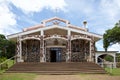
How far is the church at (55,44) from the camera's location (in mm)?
27062

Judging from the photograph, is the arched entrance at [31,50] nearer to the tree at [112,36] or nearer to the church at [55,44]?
the church at [55,44]

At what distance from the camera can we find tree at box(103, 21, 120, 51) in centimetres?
4837

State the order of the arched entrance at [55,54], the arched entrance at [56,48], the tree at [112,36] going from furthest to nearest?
1. the tree at [112,36]
2. the arched entrance at [55,54]
3. the arched entrance at [56,48]

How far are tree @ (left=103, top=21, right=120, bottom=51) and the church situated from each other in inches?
797

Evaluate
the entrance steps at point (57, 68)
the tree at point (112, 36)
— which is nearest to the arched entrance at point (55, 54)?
the entrance steps at point (57, 68)

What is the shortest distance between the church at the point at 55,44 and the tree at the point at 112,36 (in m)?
20.3

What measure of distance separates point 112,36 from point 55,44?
23060 millimetres

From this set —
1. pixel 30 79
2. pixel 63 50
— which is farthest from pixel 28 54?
pixel 30 79

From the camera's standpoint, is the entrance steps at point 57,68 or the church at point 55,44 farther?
the church at point 55,44

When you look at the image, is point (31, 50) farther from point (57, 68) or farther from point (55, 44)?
point (57, 68)

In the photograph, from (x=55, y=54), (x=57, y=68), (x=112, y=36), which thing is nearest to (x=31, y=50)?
(x=55, y=54)

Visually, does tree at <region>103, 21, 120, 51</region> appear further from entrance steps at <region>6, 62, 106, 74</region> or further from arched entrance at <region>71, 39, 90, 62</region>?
entrance steps at <region>6, 62, 106, 74</region>

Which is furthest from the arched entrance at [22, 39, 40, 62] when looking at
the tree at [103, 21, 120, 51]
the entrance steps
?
the tree at [103, 21, 120, 51]

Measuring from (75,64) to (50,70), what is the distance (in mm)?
3275
